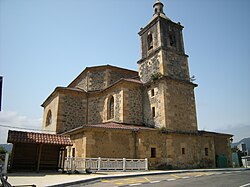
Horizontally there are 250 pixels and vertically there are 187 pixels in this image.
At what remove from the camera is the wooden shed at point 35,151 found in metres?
13.2

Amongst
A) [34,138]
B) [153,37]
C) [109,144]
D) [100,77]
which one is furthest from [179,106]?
[34,138]

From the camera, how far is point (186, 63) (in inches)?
884

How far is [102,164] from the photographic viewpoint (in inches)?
584

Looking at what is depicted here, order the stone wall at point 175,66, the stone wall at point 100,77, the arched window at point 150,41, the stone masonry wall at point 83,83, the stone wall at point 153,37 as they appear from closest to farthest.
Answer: the stone wall at point 175,66 → the stone wall at point 153,37 → the arched window at point 150,41 → the stone wall at point 100,77 → the stone masonry wall at point 83,83

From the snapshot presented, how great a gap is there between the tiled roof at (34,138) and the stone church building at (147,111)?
82.4 inches

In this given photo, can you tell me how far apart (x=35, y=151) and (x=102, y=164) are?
185 inches

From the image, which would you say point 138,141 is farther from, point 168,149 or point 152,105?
point 152,105

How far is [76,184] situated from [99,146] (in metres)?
7.29

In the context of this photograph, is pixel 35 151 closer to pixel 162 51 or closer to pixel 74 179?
pixel 74 179

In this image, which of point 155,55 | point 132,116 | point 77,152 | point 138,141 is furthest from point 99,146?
point 155,55

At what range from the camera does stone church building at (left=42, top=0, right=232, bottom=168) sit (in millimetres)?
17141

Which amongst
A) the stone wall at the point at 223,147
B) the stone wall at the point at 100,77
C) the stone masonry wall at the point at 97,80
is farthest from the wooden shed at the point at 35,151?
the stone wall at the point at 223,147

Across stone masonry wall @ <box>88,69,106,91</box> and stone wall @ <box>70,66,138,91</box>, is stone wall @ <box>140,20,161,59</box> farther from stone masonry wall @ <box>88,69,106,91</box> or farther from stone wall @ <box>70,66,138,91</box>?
stone masonry wall @ <box>88,69,106,91</box>

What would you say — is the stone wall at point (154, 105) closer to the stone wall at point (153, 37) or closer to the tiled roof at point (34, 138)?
the stone wall at point (153, 37)
